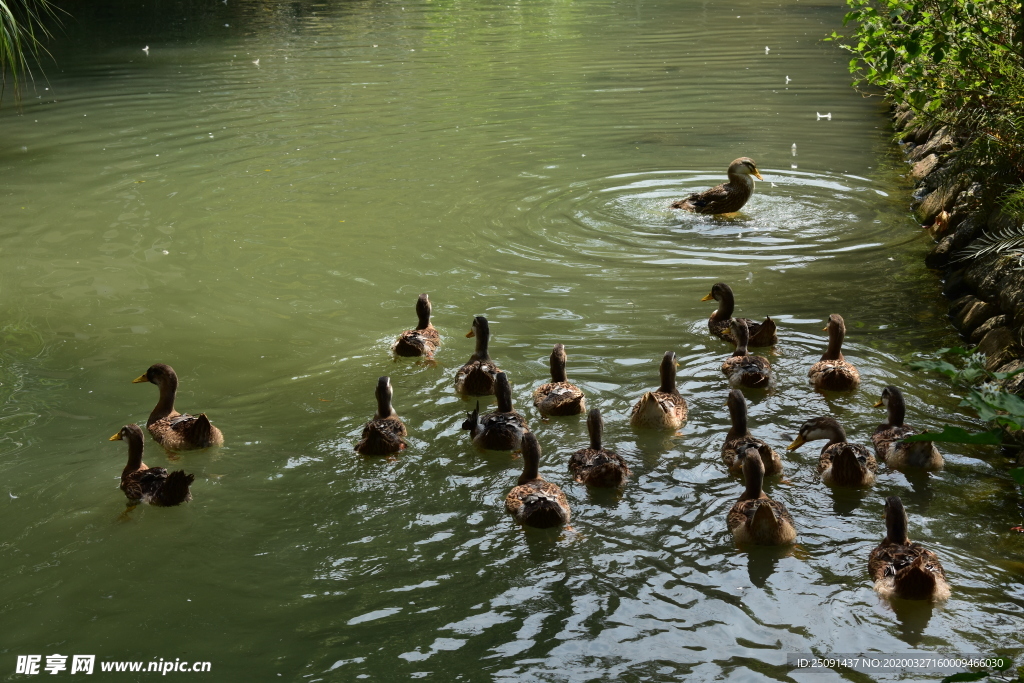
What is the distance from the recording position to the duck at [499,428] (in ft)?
24.8

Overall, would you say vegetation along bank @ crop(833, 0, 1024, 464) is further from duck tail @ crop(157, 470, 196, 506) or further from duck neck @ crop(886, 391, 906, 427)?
duck tail @ crop(157, 470, 196, 506)

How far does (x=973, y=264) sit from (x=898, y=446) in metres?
4.06

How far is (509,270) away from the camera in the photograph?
11.3 metres

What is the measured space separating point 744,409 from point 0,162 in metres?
14.6

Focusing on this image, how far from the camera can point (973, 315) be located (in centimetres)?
942

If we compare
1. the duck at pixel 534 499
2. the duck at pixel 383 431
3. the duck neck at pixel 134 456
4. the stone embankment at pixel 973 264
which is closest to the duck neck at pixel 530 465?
the duck at pixel 534 499

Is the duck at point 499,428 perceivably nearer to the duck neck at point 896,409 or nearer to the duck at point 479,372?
the duck at point 479,372

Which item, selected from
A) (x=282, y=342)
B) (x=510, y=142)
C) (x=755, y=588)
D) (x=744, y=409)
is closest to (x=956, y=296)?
(x=744, y=409)

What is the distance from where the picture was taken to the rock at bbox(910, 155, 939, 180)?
1421cm

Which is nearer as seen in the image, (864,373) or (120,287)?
(864,373)

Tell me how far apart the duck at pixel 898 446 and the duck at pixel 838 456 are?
142 millimetres

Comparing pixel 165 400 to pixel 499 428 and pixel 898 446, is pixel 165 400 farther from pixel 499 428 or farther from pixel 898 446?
pixel 898 446

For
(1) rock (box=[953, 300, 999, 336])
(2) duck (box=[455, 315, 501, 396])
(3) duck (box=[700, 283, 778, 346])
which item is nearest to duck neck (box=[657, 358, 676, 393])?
(3) duck (box=[700, 283, 778, 346])

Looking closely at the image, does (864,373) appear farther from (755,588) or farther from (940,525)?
(755,588)
